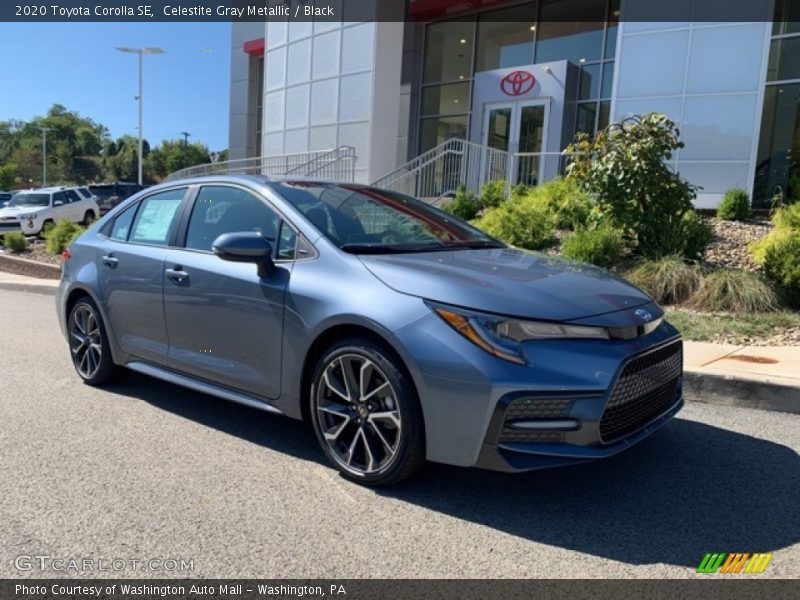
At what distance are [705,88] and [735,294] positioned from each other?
8844 millimetres

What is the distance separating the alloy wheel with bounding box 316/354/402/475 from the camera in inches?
127

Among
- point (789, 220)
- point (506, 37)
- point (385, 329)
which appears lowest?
point (385, 329)

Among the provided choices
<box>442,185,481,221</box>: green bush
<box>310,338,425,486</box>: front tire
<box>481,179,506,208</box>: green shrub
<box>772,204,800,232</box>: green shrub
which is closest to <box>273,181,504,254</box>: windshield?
<box>310,338,425,486</box>: front tire

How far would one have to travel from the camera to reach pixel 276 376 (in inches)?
144

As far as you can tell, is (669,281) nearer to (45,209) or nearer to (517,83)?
(517,83)

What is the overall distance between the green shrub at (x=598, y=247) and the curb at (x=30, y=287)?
900 cm

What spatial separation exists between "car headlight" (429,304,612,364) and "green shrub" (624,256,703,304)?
5.45 metres

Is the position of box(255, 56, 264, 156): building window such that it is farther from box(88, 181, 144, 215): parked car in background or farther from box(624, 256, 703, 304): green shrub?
box(624, 256, 703, 304): green shrub

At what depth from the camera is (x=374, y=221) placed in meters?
4.12

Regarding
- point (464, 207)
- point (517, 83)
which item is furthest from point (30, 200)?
point (464, 207)

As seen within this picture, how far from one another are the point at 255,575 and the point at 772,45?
15524 mm

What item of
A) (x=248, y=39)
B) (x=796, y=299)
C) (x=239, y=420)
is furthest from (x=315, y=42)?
(x=239, y=420)

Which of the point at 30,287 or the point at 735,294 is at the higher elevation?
the point at 735,294

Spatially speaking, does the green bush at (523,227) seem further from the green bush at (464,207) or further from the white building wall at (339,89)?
the white building wall at (339,89)
